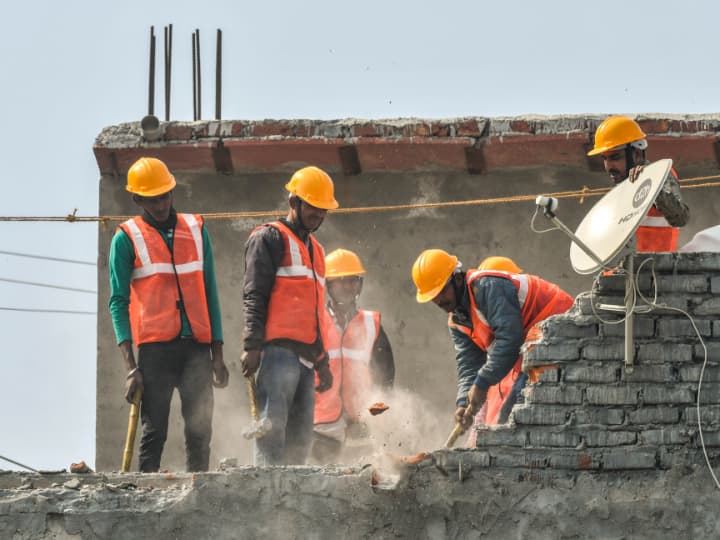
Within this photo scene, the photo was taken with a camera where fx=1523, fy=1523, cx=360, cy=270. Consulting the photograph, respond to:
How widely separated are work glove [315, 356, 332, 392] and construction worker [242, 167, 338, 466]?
2cm

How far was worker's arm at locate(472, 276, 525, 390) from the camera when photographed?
27.7 ft

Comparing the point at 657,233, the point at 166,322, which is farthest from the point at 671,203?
the point at 166,322

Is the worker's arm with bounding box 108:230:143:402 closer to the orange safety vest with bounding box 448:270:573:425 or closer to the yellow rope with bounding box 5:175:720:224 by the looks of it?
the orange safety vest with bounding box 448:270:573:425

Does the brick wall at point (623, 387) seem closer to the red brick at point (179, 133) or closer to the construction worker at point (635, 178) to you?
the construction worker at point (635, 178)

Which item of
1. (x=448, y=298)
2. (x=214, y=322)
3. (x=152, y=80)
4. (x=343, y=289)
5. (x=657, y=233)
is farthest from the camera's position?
(x=152, y=80)

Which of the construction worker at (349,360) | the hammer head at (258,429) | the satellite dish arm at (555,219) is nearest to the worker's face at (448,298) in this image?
the hammer head at (258,429)

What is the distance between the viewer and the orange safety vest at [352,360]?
1106 centimetres

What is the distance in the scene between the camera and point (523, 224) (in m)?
12.9

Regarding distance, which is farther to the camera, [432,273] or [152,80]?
[152,80]

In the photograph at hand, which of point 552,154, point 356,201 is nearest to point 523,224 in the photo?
point 552,154

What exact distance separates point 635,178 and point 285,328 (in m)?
2.45

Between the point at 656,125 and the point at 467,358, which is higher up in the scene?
the point at 656,125

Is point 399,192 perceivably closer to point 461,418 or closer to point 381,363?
point 381,363

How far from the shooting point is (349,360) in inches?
439
